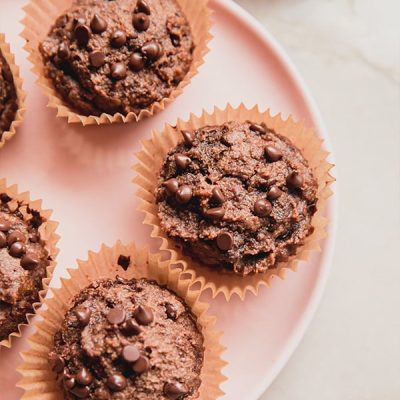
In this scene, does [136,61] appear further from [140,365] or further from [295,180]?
[140,365]

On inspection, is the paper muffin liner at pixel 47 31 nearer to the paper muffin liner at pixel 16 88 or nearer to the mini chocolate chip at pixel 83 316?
the paper muffin liner at pixel 16 88

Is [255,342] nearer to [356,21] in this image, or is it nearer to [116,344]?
[116,344]

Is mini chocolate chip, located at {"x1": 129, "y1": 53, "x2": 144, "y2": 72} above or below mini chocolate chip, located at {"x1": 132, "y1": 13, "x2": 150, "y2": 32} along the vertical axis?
below

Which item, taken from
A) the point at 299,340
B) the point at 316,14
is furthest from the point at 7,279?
the point at 316,14

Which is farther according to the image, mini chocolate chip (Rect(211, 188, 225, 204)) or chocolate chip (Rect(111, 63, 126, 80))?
chocolate chip (Rect(111, 63, 126, 80))

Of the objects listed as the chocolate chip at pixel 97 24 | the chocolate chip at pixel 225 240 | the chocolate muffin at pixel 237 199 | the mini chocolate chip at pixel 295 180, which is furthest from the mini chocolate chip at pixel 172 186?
the chocolate chip at pixel 97 24

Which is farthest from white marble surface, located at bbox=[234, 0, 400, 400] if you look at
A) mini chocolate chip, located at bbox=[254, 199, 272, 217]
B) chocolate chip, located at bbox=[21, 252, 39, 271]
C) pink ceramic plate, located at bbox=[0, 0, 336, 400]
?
chocolate chip, located at bbox=[21, 252, 39, 271]

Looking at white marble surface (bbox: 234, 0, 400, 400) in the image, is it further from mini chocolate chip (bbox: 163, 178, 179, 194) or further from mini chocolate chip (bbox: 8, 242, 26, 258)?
mini chocolate chip (bbox: 8, 242, 26, 258)
